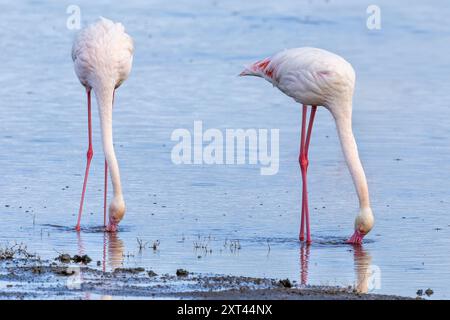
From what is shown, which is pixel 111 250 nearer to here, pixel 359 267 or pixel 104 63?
pixel 359 267

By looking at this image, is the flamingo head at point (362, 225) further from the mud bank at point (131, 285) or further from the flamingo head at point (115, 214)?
the flamingo head at point (115, 214)

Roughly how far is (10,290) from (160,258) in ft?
6.49

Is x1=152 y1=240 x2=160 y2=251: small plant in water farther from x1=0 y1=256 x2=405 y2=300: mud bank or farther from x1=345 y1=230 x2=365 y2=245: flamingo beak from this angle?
x1=345 y1=230 x2=365 y2=245: flamingo beak

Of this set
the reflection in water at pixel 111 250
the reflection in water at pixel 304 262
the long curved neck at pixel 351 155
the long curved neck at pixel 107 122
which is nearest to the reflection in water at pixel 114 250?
the reflection in water at pixel 111 250

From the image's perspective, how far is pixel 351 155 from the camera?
12.6m

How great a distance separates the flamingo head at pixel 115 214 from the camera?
499 inches

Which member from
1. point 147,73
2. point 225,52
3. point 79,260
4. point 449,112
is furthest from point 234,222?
point 225,52

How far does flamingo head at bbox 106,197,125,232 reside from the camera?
41.5 feet

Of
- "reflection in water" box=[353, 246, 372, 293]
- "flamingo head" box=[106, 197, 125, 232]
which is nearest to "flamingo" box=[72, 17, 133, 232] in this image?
"flamingo head" box=[106, 197, 125, 232]

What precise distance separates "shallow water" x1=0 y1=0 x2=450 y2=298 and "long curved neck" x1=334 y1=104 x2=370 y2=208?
0.54m

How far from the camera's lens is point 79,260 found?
1095 centimetres

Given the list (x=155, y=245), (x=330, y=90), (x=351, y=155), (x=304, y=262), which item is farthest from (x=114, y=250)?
(x=330, y=90)

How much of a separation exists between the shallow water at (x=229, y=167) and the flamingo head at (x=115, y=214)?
0.44 feet

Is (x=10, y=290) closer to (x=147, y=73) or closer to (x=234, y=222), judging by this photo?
(x=234, y=222)
